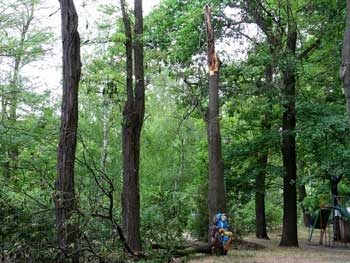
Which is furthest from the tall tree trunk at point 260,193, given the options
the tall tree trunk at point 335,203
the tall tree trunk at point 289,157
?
the tall tree trunk at point 335,203

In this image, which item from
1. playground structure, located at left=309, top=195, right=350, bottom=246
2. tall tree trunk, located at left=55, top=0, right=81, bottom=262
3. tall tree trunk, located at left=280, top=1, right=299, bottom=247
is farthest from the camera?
playground structure, located at left=309, top=195, right=350, bottom=246

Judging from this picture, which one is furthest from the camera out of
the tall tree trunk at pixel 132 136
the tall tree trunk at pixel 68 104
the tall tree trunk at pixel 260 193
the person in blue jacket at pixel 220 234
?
the tall tree trunk at pixel 260 193

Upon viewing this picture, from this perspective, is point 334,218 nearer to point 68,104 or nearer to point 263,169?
point 263,169

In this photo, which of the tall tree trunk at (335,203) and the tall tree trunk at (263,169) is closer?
the tall tree trunk at (263,169)

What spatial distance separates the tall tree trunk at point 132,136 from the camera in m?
11.0

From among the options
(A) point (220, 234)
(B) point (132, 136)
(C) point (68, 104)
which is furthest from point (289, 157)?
(C) point (68, 104)

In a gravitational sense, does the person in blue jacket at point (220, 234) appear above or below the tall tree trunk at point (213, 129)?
below

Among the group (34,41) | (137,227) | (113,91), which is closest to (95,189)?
(137,227)

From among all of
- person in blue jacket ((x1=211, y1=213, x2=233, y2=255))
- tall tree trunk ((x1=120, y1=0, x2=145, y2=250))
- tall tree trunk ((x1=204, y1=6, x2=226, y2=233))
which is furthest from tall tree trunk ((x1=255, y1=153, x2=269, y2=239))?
tall tree trunk ((x1=120, y1=0, x2=145, y2=250))

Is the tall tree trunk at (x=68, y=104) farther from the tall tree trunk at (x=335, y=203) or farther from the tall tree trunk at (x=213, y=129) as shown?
the tall tree trunk at (x=335, y=203)

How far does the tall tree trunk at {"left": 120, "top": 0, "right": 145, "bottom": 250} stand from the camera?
36.1 ft

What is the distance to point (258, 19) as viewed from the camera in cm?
1602

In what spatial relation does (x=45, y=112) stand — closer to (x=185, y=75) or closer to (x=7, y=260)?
(x=185, y=75)

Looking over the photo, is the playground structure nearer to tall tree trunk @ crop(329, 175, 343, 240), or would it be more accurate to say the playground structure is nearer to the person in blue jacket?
tall tree trunk @ crop(329, 175, 343, 240)
